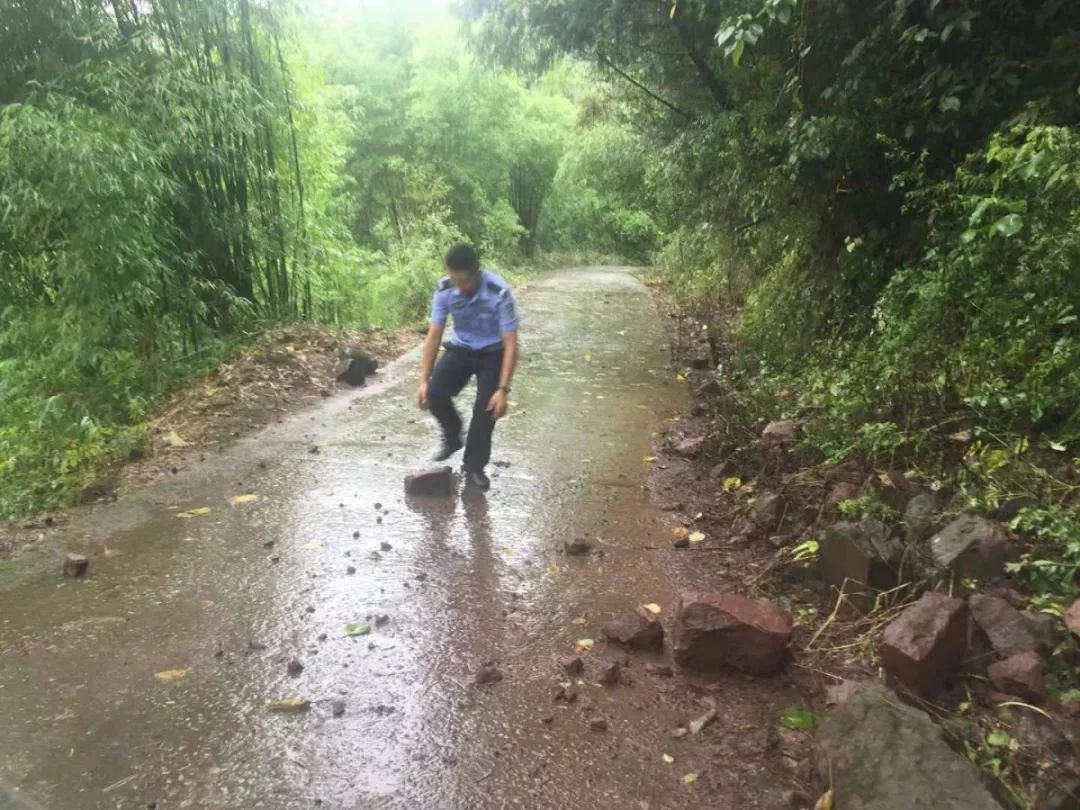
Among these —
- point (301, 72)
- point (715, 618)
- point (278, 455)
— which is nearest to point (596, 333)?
point (301, 72)

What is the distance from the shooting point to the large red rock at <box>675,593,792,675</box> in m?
3.01

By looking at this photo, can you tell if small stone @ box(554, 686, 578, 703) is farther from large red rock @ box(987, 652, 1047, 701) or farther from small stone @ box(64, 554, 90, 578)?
small stone @ box(64, 554, 90, 578)

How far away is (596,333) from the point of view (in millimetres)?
12133

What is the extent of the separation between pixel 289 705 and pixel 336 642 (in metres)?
0.45

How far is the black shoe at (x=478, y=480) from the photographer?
5.11m

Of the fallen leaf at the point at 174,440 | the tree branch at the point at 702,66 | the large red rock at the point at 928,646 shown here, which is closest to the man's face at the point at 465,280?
the fallen leaf at the point at 174,440

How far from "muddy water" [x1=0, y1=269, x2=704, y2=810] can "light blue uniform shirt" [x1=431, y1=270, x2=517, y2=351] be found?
1045 mm

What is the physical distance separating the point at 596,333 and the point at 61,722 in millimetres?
10008

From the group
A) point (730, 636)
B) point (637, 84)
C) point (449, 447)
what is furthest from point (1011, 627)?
point (637, 84)

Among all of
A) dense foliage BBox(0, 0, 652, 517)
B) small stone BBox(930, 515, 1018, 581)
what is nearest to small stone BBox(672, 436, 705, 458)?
small stone BBox(930, 515, 1018, 581)

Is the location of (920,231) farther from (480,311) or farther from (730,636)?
(730,636)

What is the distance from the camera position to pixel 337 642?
10.7 ft

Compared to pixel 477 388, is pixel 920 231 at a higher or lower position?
higher

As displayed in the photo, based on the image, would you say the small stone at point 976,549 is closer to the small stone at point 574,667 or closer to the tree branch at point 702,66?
the small stone at point 574,667
